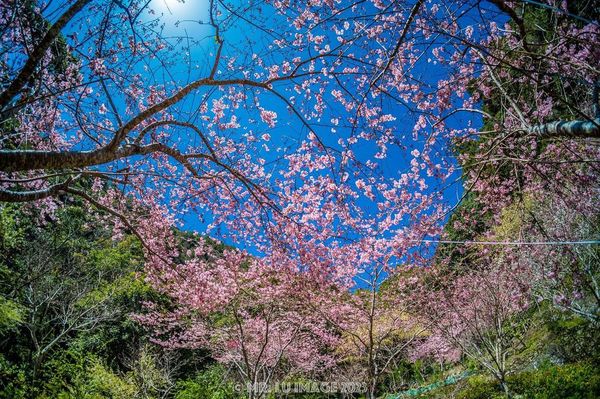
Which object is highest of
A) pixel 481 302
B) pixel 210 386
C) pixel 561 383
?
pixel 481 302

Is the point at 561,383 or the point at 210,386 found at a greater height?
the point at 561,383

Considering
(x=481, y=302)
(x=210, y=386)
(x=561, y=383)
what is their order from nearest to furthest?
(x=561, y=383) < (x=481, y=302) < (x=210, y=386)

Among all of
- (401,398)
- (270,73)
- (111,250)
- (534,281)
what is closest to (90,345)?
(111,250)

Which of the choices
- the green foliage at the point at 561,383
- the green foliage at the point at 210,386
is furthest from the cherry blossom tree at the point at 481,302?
the green foliage at the point at 210,386

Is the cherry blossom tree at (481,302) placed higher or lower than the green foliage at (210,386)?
higher

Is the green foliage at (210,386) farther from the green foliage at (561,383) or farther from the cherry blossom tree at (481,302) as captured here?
the green foliage at (561,383)

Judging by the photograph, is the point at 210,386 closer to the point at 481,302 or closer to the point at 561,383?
the point at 481,302

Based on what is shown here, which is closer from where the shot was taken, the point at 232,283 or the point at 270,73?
the point at 270,73

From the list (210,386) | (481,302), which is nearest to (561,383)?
(481,302)

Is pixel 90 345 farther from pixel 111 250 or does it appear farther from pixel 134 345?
pixel 111 250

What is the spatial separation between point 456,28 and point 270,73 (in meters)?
2.24

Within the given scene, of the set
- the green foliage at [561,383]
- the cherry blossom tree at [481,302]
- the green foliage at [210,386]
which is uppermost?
the cherry blossom tree at [481,302]

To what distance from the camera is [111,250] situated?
16828 mm

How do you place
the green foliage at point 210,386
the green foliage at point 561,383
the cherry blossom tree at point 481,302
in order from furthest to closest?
the green foliage at point 210,386
the cherry blossom tree at point 481,302
the green foliage at point 561,383
